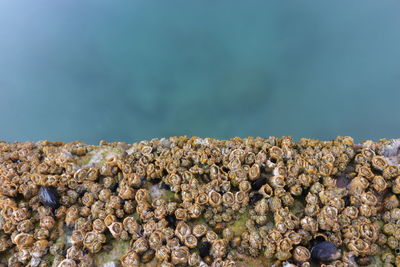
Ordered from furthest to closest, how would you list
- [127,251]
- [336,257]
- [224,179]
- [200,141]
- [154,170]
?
[200,141] < [154,170] < [224,179] < [127,251] < [336,257]

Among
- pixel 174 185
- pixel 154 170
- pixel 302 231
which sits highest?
pixel 154 170

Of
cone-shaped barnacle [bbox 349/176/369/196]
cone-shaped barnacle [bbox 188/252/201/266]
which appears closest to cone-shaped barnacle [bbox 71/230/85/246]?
cone-shaped barnacle [bbox 188/252/201/266]

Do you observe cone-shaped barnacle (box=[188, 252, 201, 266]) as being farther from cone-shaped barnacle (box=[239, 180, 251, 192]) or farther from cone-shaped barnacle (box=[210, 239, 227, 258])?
cone-shaped barnacle (box=[239, 180, 251, 192])

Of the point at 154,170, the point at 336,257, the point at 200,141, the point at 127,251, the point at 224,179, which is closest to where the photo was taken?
the point at 336,257

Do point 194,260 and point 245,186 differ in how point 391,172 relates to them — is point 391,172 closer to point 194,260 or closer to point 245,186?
point 245,186

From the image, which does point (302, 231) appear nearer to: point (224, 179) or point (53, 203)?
point (224, 179)

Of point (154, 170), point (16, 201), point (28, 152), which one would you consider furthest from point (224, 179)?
point (28, 152)

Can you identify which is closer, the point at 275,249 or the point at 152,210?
the point at 275,249

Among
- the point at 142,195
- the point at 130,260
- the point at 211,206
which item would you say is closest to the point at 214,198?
the point at 211,206
